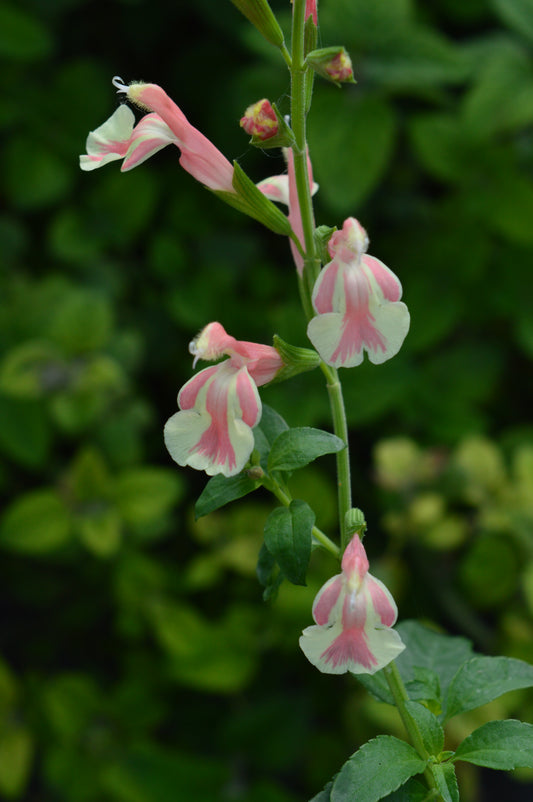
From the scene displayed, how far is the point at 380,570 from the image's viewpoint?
1354 millimetres

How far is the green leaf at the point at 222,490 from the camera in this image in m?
0.54

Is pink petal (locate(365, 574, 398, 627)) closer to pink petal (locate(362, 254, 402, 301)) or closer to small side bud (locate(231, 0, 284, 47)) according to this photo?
pink petal (locate(362, 254, 402, 301))

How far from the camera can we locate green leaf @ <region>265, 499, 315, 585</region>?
1.64 ft

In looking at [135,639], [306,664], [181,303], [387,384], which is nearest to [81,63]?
[181,303]

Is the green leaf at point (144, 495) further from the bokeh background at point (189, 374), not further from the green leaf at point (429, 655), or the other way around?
the green leaf at point (429, 655)

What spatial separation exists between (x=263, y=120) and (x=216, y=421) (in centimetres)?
17

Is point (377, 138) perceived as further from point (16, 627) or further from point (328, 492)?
point (16, 627)

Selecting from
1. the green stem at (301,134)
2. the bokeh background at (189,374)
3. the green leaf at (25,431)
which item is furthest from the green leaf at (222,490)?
the green leaf at (25,431)

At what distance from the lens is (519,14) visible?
135 centimetres

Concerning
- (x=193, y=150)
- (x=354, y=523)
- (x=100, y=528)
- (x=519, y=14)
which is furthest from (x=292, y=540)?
(x=519, y=14)

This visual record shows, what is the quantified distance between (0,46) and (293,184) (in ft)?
3.37

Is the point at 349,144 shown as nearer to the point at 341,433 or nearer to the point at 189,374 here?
the point at 189,374

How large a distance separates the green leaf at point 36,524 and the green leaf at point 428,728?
0.82 metres

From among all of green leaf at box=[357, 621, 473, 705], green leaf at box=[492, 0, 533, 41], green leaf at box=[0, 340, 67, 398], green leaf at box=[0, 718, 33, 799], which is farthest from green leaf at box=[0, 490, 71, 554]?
green leaf at box=[492, 0, 533, 41]
